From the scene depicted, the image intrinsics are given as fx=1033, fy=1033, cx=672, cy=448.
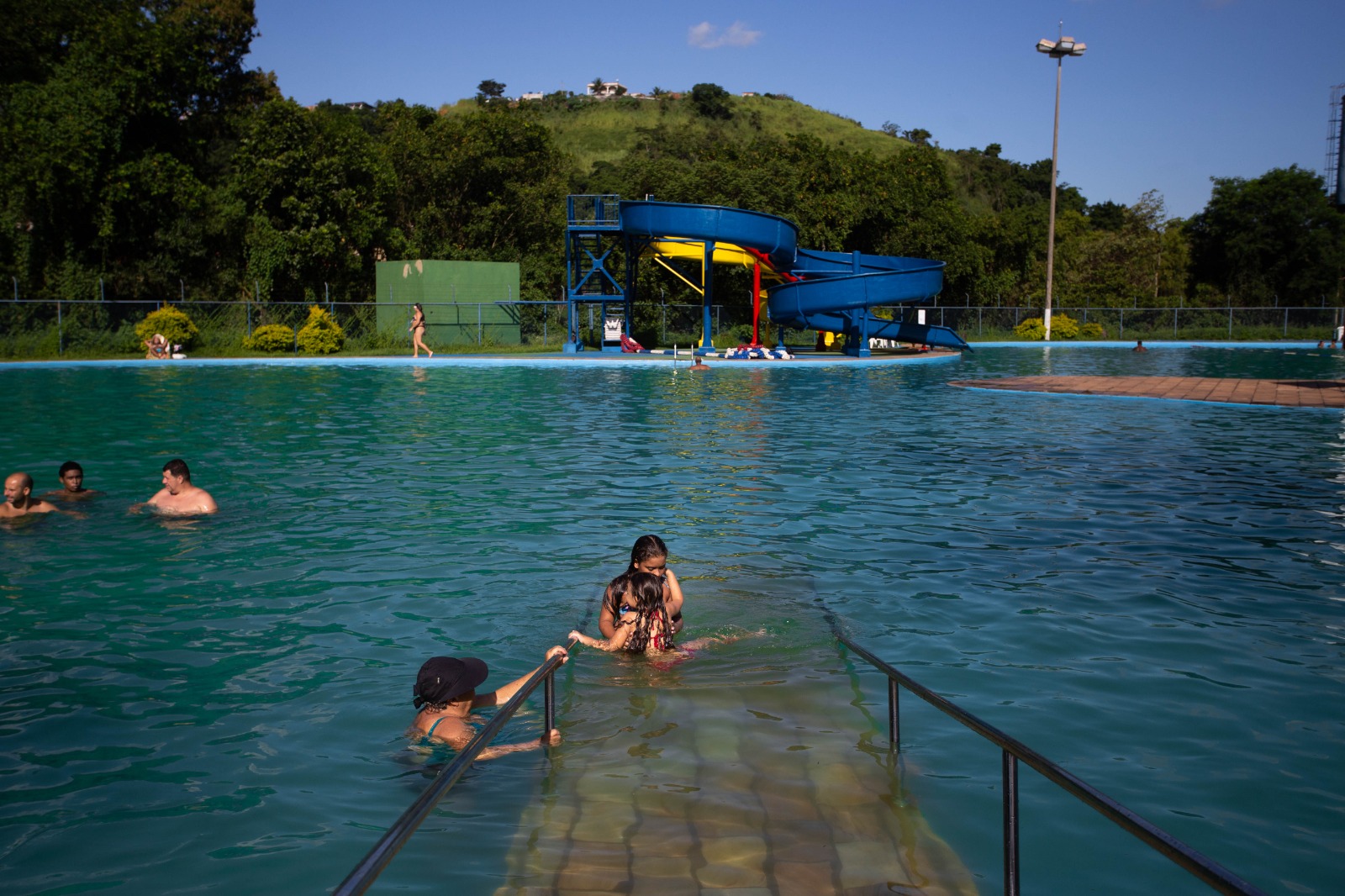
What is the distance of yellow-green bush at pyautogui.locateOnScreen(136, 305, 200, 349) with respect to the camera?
33281 millimetres

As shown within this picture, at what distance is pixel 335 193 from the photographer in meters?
41.4

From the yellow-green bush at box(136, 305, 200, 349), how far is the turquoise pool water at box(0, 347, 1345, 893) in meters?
17.8

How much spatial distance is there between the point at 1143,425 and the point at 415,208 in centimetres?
4032

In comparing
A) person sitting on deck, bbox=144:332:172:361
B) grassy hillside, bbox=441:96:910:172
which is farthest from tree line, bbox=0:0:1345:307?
grassy hillside, bbox=441:96:910:172

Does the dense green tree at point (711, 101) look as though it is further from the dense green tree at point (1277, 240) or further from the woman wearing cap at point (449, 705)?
the woman wearing cap at point (449, 705)

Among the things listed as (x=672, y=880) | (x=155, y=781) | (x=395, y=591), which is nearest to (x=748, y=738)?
(x=672, y=880)

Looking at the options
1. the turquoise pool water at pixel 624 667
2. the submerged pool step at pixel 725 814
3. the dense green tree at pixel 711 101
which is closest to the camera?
the submerged pool step at pixel 725 814

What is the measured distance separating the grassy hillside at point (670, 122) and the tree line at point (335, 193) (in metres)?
33.6

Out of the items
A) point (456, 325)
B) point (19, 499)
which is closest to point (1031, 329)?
point (456, 325)

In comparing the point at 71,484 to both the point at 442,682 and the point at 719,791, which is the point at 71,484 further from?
the point at 719,791

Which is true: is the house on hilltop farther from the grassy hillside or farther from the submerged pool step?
the submerged pool step

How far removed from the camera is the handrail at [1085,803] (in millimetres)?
1922

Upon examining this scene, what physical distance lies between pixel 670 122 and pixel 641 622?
102 meters

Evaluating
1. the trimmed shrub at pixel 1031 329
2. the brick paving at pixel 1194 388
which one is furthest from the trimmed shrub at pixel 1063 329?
the brick paving at pixel 1194 388
